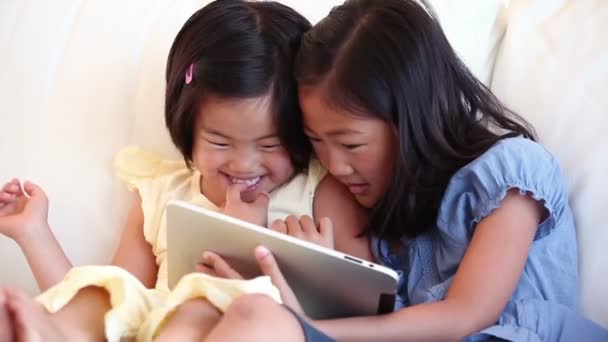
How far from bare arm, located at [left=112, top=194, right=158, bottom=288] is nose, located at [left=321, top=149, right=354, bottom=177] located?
1.10ft

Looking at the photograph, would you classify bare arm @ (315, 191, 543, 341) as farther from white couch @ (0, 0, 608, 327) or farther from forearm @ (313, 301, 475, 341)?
white couch @ (0, 0, 608, 327)

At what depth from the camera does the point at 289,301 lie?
888 mm

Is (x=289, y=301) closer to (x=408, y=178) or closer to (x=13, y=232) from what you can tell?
(x=408, y=178)

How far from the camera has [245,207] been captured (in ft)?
3.60

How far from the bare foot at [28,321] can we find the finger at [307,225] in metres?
0.37

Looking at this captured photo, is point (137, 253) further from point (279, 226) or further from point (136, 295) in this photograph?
point (136, 295)

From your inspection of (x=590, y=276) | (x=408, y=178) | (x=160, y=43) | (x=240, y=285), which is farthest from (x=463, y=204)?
(x=160, y=43)

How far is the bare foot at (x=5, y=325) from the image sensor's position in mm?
718

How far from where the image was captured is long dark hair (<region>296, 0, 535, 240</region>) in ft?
3.26

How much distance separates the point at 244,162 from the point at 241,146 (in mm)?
23

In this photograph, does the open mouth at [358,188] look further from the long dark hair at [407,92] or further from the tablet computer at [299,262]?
the tablet computer at [299,262]

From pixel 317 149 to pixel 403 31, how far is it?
192 millimetres

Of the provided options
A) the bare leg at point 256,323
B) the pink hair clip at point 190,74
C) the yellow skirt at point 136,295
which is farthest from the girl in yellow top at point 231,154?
the bare leg at point 256,323

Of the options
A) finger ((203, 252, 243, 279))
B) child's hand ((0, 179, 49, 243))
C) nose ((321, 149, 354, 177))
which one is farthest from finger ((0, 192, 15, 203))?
nose ((321, 149, 354, 177))
